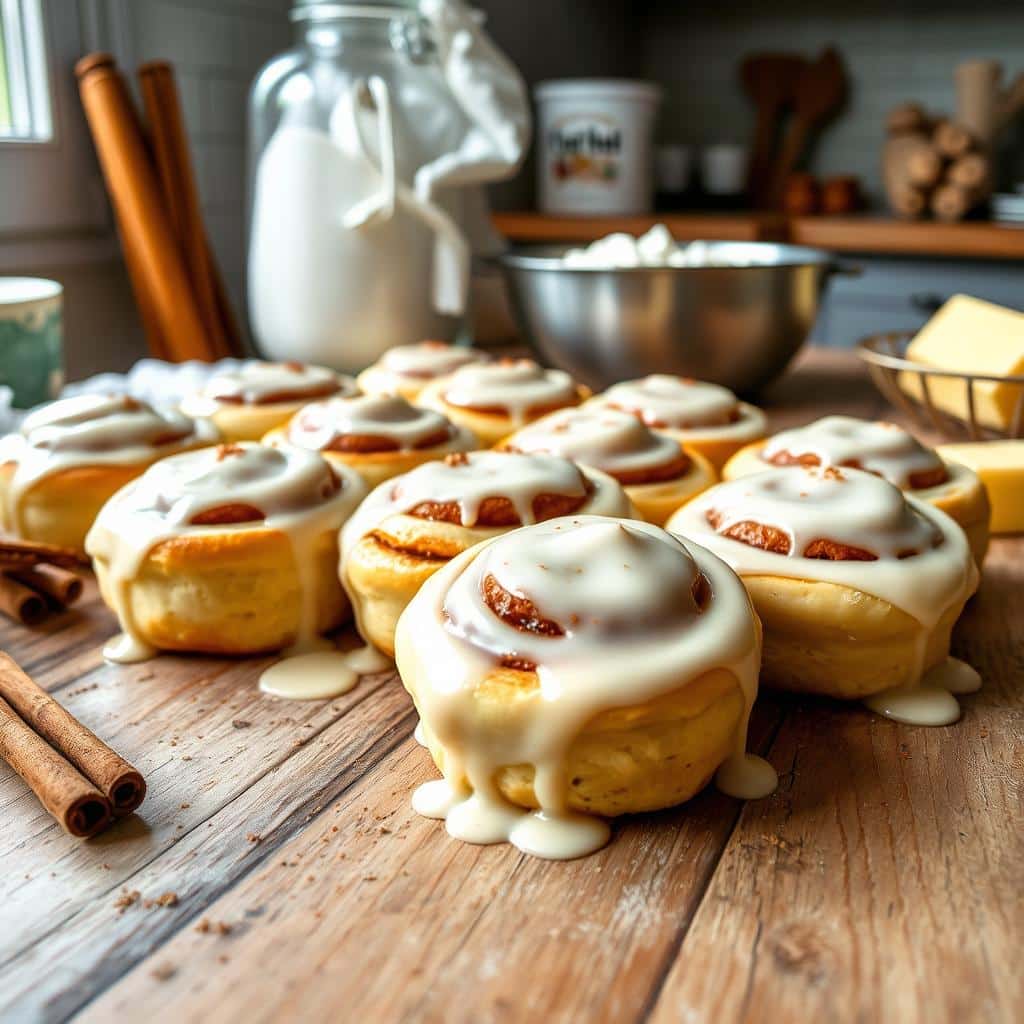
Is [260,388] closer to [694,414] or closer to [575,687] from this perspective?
[694,414]

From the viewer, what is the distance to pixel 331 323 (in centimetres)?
184

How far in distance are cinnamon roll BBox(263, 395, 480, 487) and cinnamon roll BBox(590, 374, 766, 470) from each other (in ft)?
0.76

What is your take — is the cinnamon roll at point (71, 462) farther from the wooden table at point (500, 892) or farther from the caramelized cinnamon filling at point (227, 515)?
the wooden table at point (500, 892)

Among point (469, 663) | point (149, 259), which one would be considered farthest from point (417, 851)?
point (149, 259)

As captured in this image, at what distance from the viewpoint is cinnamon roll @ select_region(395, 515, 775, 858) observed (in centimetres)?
72

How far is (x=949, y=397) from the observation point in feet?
5.21

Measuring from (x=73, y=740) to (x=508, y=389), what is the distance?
79 centimetres

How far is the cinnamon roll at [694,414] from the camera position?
1321 millimetres

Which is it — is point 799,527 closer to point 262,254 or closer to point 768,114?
point 262,254

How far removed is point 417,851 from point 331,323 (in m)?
1.27

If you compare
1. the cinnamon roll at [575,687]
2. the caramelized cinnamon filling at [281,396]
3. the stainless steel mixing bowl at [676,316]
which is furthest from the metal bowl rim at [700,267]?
the cinnamon roll at [575,687]

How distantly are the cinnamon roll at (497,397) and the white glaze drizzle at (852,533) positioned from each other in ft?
1.50

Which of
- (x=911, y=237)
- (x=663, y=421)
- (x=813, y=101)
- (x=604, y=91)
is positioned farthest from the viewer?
(x=813, y=101)

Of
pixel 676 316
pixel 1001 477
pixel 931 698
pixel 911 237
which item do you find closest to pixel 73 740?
pixel 931 698
